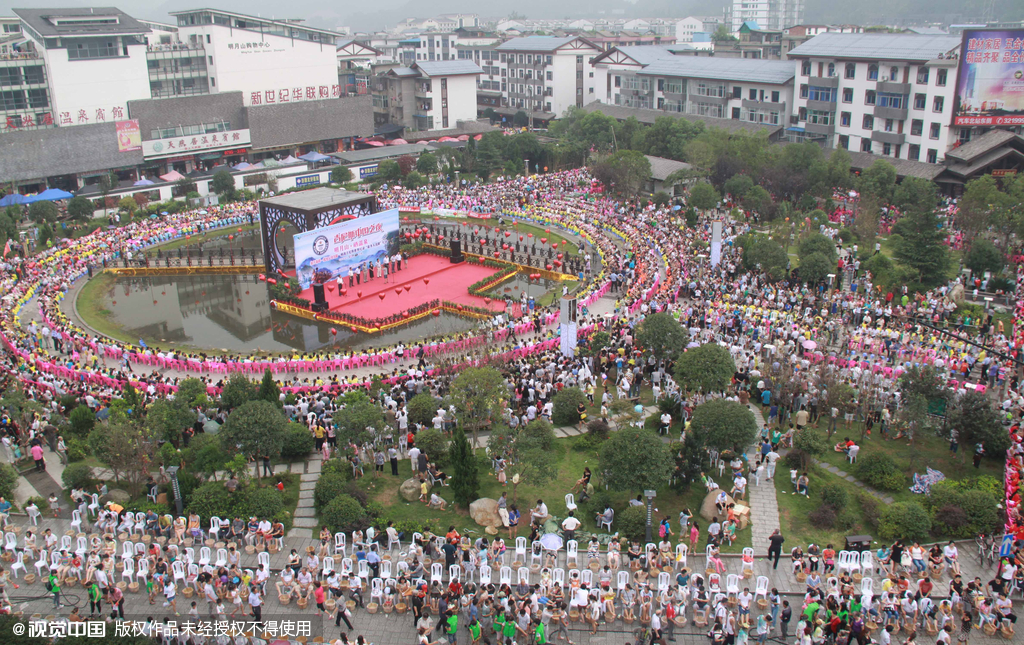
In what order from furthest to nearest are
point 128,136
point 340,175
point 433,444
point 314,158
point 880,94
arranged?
point 314,158 < point 128,136 < point 340,175 < point 880,94 < point 433,444

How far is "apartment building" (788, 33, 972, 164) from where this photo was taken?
51656 mm

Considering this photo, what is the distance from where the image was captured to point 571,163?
2685 inches

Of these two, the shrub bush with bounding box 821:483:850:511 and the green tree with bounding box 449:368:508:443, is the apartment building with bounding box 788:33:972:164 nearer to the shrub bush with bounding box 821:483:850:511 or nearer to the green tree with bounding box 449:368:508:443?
the shrub bush with bounding box 821:483:850:511

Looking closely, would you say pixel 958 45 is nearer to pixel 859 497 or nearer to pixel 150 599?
pixel 859 497

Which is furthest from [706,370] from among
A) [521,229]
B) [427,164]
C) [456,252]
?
[427,164]

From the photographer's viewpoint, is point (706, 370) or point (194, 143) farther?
point (194, 143)

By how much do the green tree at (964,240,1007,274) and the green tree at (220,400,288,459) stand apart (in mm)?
30830

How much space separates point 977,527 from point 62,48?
218 ft

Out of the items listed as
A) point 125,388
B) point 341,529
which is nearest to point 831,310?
point 341,529

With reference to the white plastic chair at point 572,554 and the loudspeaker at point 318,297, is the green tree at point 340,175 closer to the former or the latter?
the loudspeaker at point 318,297

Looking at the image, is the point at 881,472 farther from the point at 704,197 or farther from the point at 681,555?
the point at 704,197

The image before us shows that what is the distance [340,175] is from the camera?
205 feet

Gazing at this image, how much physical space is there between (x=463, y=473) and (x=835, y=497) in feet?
29.8

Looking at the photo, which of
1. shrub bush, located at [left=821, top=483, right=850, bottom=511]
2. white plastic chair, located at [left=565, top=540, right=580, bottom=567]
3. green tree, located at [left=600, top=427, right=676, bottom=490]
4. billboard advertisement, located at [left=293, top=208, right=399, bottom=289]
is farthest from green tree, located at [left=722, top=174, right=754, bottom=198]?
white plastic chair, located at [left=565, top=540, right=580, bottom=567]
